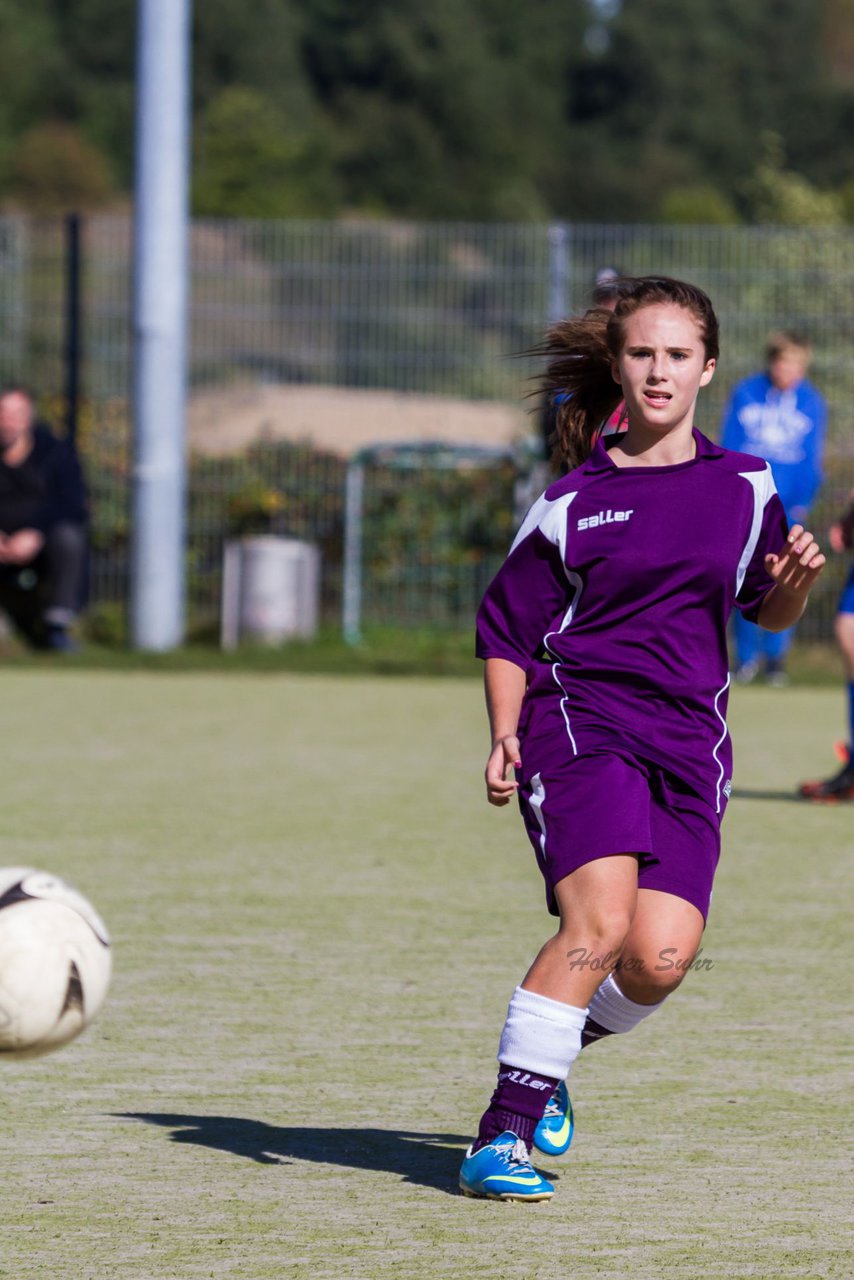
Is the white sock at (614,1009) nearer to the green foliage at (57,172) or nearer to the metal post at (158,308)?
the metal post at (158,308)

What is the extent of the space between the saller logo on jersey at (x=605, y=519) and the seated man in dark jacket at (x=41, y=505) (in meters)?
9.42

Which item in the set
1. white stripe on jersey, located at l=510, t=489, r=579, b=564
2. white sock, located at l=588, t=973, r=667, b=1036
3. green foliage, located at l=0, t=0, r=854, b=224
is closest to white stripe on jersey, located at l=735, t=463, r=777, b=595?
white stripe on jersey, located at l=510, t=489, r=579, b=564

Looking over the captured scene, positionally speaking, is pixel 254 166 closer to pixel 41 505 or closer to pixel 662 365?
pixel 41 505

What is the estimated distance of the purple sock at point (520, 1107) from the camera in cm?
349

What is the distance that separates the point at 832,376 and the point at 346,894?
26.4 ft

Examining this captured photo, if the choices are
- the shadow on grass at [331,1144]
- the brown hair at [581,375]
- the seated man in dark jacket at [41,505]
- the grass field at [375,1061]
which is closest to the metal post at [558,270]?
the seated man in dark jacket at [41,505]

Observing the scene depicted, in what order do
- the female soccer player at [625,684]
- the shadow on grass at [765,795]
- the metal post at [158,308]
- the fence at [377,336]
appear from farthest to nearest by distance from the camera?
the metal post at [158,308], the fence at [377,336], the shadow on grass at [765,795], the female soccer player at [625,684]

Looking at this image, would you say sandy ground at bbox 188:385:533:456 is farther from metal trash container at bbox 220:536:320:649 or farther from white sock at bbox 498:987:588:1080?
white sock at bbox 498:987:588:1080

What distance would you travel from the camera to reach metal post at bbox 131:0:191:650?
1373 cm

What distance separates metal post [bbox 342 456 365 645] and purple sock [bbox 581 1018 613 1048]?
33.6 feet

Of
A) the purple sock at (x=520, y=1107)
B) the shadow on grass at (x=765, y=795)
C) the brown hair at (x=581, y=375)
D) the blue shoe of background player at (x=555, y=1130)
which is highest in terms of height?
the brown hair at (x=581, y=375)

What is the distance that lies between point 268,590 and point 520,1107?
416 inches

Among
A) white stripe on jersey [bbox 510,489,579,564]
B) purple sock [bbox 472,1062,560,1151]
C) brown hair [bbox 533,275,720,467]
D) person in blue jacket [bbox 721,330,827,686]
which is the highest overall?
brown hair [bbox 533,275,720,467]

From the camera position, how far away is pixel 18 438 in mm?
12984
